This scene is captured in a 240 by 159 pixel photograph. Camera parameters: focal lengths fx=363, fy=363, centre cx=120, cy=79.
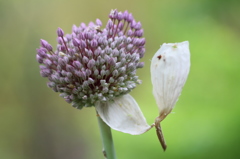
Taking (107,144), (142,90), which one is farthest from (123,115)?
(142,90)

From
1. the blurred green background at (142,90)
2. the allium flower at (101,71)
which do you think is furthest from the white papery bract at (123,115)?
the blurred green background at (142,90)

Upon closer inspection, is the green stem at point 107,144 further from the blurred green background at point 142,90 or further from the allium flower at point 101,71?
the blurred green background at point 142,90

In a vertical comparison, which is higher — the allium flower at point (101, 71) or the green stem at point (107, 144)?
the allium flower at point (101, 71)

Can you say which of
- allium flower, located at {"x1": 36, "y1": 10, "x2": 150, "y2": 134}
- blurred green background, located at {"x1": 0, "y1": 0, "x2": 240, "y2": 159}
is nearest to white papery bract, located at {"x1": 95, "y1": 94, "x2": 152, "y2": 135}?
allium flower, located at {"x1": 36, "y1": 10, "x2": 150, "y2": 134}

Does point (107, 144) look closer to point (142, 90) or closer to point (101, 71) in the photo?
point (101, 71)

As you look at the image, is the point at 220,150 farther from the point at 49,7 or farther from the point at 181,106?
the point at 49,7

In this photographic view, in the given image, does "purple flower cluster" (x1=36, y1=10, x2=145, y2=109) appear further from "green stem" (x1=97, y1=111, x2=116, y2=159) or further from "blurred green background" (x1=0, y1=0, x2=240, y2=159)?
"blurred green background" (x1=0, y1=0, x2=240, y2=159)

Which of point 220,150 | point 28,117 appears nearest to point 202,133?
point 220,150
